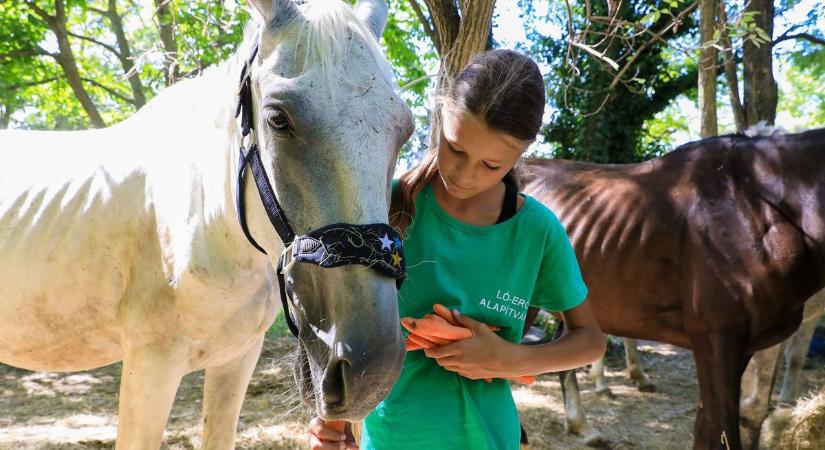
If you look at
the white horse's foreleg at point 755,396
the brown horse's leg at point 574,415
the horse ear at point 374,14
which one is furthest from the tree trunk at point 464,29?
the white horse's foreleg at point 755,396

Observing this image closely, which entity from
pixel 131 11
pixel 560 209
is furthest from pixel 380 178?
pixel 131 11

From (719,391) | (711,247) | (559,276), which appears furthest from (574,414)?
(559,276)

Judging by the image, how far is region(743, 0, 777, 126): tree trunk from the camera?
220 inches

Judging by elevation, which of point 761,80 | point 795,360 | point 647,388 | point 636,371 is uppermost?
point 761,80

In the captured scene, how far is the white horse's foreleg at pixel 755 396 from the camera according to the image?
12.1 ft

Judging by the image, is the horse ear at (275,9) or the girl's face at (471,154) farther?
the horse ear at (275,9)

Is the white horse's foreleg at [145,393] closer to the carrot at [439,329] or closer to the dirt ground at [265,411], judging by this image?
the carrot at [439,329]

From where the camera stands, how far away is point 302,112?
1231 millimetres

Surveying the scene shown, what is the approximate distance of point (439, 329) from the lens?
120 cm

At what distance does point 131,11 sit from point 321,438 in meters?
8.94

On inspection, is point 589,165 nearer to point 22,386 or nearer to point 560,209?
point 560,209

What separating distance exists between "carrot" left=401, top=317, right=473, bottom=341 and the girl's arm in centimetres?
2

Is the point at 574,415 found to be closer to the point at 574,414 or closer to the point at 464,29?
the point at 574,414

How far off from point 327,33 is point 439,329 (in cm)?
66
